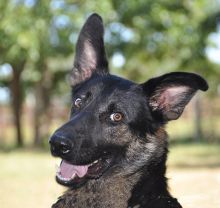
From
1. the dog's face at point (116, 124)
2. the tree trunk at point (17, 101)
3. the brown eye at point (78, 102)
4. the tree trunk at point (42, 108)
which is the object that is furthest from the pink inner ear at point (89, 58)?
the tree trunk at point (17, 101)

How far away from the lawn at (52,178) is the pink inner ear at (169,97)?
29.9 inches

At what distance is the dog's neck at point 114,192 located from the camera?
222 inches

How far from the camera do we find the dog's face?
5.54 meters

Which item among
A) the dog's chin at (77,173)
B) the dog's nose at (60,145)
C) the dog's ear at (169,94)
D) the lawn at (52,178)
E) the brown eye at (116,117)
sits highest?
the lawn at (52,178)

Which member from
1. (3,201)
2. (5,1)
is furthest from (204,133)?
(3,201)

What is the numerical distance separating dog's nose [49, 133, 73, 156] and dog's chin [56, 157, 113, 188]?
161 mm

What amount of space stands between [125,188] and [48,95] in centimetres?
2767

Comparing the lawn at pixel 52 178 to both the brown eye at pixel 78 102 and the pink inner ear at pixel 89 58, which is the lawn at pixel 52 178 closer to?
the brown eye at pixel 78 102

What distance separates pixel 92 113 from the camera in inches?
227

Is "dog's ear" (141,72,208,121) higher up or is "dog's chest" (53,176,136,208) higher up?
"dog's ear" (141,72,208,121)

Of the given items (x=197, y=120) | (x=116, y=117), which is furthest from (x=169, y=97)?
(x=197, y=120)

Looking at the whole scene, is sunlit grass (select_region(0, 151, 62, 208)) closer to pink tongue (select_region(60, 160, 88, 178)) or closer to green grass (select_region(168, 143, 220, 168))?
green grass (select_region(168, 143, 220, 168))

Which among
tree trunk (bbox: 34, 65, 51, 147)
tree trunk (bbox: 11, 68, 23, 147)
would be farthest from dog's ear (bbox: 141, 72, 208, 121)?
tree trunk (bbox: 11, 68, 23, 147)

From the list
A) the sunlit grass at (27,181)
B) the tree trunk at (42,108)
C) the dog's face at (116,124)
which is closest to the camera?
the dog's face at (116,124)
